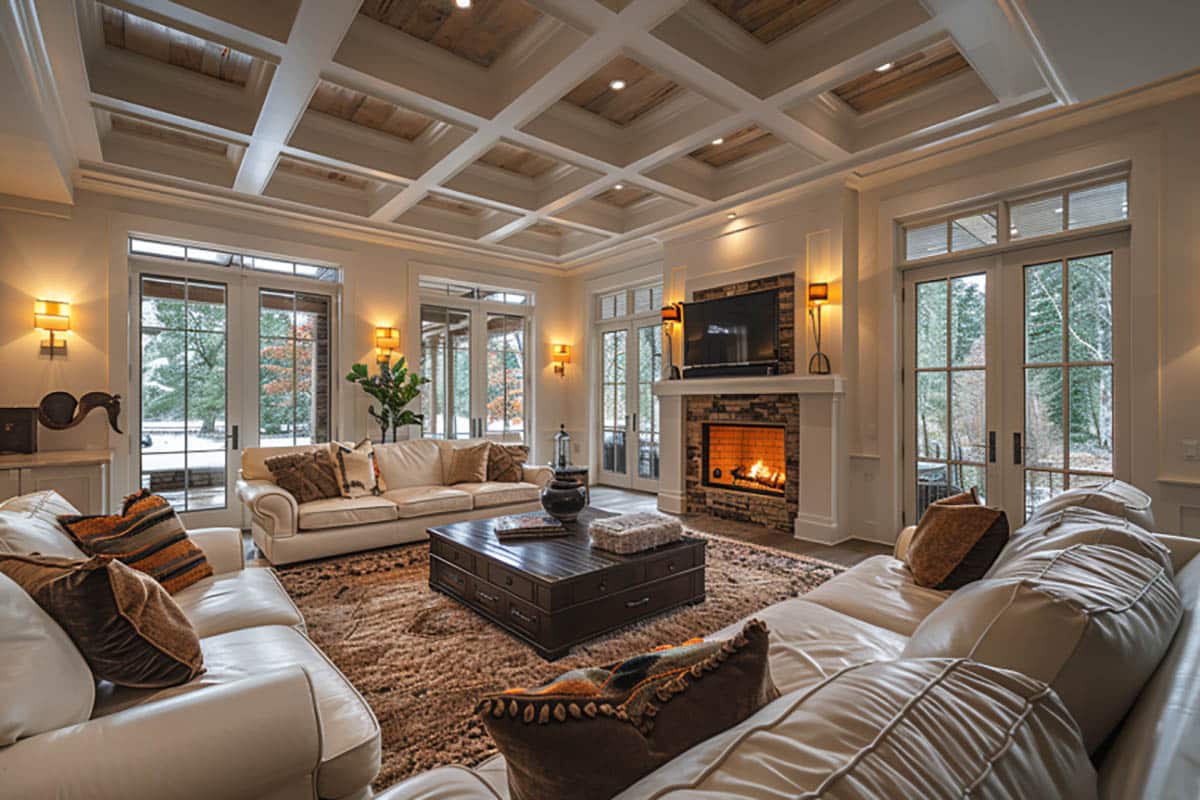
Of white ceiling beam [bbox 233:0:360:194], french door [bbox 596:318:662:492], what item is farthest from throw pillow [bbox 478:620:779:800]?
french door [bbox 596:318:662:492]

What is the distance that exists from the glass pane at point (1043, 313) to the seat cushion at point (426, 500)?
177 inches

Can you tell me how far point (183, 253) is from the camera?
17.0ft

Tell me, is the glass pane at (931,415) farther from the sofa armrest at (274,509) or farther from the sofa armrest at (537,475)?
the sofa armrest at (274,509)

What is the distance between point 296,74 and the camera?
3242mm

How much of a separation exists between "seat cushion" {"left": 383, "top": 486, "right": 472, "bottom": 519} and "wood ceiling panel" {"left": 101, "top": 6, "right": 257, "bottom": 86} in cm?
318

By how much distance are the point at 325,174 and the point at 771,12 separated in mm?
4202

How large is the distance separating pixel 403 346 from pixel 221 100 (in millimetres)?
2922

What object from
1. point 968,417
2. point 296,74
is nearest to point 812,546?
point 968,417

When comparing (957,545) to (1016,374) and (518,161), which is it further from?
(518,161)

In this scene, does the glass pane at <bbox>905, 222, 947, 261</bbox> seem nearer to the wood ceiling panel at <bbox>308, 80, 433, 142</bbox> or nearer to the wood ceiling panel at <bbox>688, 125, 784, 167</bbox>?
the wood ceiling panel at <bbox>688, 125, 784, 167</bbox>

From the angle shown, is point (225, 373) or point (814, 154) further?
point (225, 373)

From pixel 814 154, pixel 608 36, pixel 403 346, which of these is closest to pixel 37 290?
pixel 403 346

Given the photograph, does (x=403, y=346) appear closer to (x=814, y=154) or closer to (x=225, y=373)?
(x=225, y=373)

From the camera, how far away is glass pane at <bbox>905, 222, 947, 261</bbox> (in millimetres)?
4461
